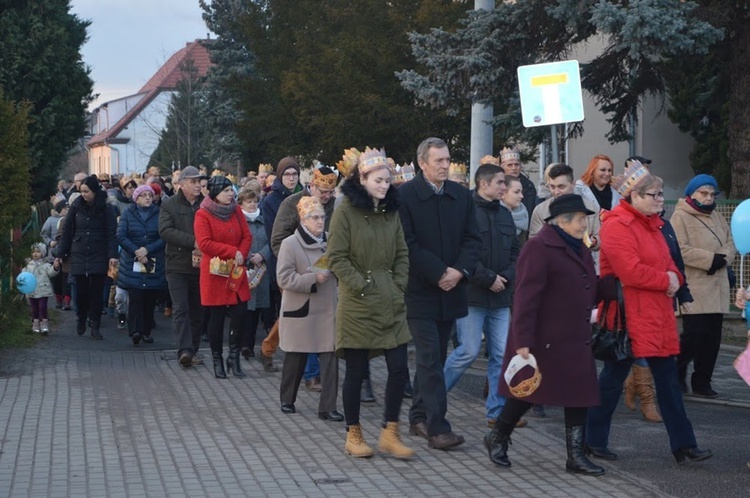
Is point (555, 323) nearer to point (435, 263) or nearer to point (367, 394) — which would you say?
point (435, 263)

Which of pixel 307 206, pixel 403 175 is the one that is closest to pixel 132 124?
pixel 403 175

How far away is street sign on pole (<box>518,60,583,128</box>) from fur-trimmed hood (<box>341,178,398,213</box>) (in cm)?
374

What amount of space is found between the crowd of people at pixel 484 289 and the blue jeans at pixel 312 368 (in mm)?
15

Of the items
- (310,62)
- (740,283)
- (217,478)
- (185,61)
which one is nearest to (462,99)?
(740,283)

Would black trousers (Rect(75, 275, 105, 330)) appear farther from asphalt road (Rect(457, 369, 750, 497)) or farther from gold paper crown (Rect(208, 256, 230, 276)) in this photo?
asphalt road (Rect(457, 369, 750, 497))

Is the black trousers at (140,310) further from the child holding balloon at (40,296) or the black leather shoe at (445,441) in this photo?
the black leather shoe at (445,441)

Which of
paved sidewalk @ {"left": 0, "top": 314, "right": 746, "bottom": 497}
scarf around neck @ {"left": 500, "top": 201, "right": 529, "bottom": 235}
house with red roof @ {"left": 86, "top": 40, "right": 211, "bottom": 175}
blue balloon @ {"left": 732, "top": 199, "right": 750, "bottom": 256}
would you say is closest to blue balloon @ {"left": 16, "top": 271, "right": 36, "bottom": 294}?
paved sidewalk @ {"left": 0, "top": 314, "right": 746, "bottom": 497}

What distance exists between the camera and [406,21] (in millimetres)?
33188

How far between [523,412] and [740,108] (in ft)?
34.8

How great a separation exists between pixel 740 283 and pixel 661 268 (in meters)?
7.44

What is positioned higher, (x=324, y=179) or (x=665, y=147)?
(x=665, y=147)

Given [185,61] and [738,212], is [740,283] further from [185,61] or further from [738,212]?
[185,61]

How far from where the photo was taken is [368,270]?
862cm

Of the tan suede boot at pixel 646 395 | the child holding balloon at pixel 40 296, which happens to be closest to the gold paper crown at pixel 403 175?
the tan suede boot at pixel 646 395
